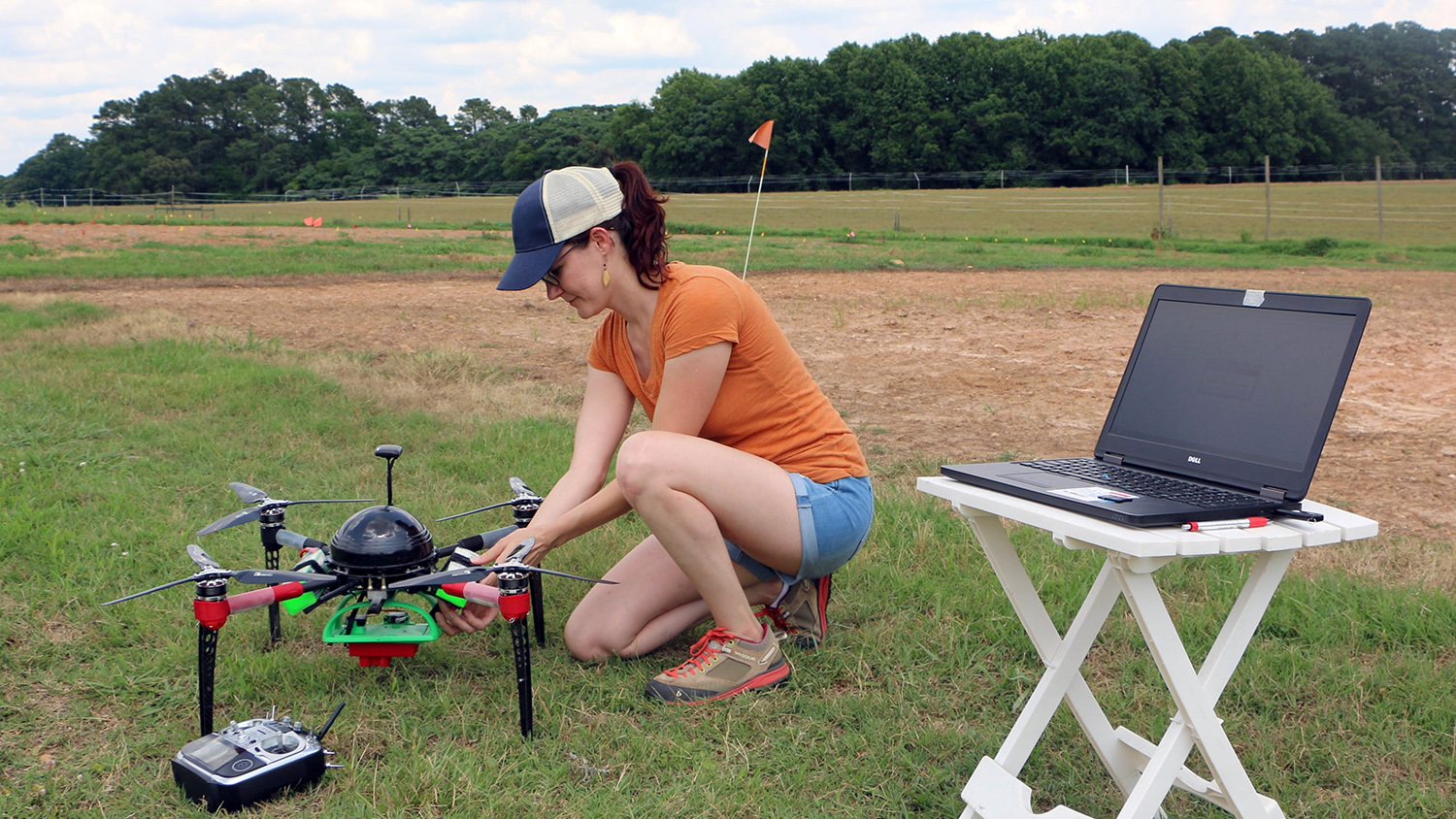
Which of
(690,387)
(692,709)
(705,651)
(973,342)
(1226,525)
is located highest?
(690,387)

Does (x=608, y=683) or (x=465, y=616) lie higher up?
(x=465, y=616)

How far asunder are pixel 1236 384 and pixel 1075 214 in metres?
28.4

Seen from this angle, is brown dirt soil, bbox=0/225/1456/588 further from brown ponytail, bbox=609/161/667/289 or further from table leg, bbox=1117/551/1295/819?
brown ponytail, bbox=609/161/667/289

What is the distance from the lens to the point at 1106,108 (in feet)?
202

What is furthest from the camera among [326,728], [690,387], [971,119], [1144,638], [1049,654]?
[971,119]

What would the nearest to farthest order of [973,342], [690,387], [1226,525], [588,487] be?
[1226,525], [690,387], [588,487], [973,342]

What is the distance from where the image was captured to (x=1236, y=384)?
208cm

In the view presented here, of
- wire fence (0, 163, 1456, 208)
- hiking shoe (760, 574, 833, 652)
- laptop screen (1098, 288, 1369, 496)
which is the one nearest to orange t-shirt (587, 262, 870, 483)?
hiking shoe (760, 574, 833, 652)

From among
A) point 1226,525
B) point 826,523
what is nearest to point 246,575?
point 826,523

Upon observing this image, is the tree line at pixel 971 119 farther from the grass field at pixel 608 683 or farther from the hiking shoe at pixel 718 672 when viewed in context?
the hiking shoe at pixel 718 672

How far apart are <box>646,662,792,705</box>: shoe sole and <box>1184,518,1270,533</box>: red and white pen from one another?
57.0 inches

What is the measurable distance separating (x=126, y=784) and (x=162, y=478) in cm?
287

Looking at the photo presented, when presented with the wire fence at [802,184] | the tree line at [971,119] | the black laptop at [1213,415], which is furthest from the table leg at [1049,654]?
the tree line at [971,119]

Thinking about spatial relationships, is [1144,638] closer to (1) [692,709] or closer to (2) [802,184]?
(1) [692,709]
